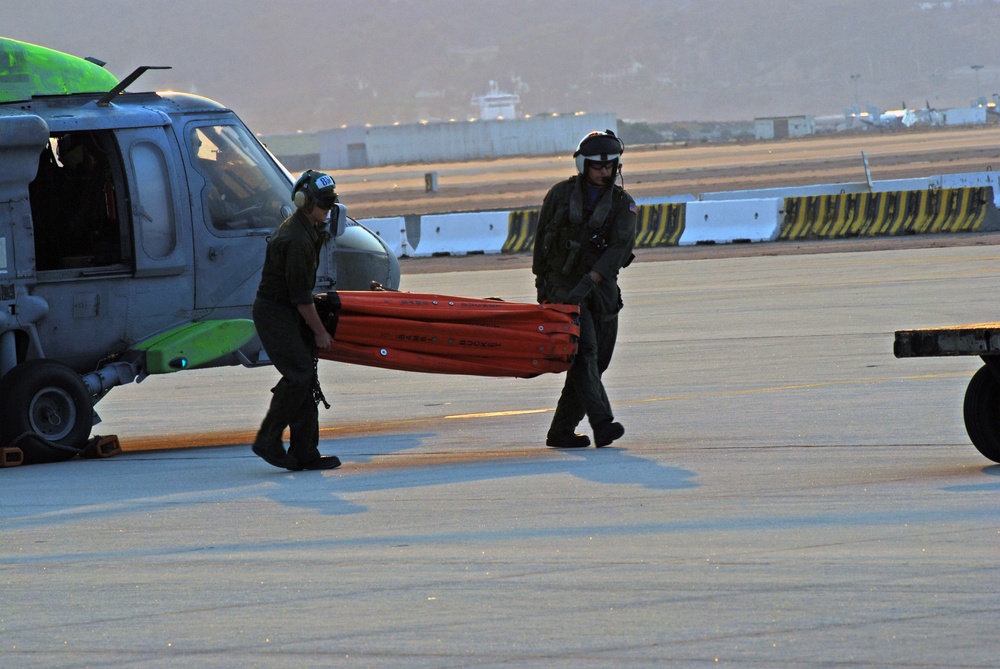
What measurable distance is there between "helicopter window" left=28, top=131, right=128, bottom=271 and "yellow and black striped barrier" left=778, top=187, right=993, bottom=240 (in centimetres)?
2182

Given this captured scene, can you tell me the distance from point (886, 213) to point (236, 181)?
21.7m

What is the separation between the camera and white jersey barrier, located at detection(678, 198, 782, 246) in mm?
31422

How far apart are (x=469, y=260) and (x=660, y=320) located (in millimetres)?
14218

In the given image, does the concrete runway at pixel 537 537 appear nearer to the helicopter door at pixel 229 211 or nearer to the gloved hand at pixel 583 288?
the gloved hand at pixel 583 288

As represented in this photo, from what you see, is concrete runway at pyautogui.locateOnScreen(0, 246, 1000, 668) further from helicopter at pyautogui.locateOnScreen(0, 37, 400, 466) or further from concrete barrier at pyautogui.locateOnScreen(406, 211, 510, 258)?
concrete barrier at pyautogui.locateOnScreen(406, 211, 510, 258)

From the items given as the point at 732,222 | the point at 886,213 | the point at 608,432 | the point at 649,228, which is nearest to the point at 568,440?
the point at 608,432

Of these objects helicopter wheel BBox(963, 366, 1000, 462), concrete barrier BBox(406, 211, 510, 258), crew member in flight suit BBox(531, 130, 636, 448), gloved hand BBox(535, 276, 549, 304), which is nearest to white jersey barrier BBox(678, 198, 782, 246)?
concrete barrier BBox(406, 211, 510, 258)

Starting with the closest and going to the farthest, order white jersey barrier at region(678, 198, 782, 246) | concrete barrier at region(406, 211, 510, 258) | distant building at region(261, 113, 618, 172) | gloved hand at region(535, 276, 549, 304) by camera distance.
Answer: gloved hand at region(535, 276, 549, 304)
white jersey barrier at region(678, 198, 782, 246)
concrete barrier at region(406, 211, 510, 258)
distant building at region(261, 113, 618, 172)

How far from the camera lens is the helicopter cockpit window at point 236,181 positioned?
11.2 m

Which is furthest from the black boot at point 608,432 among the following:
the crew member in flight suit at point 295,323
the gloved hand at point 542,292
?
the crew member in flight suit at point 295,323

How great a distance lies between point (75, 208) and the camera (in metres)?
11.4

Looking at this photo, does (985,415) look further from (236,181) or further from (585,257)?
(236,181)

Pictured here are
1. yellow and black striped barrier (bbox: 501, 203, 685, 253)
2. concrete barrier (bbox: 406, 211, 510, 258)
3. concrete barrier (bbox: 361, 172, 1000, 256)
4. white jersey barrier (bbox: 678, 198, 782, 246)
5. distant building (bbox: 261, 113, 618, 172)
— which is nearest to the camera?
concrete barrier (bbox: 361, 172, 1000, 256)

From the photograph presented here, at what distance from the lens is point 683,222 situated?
32469 mm
